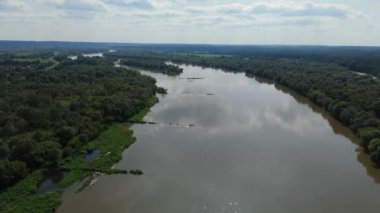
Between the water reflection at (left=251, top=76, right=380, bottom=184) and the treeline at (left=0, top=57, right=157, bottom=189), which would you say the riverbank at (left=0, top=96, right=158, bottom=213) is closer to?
the treeline at (left=0, top=57, right=157, bottom=189)

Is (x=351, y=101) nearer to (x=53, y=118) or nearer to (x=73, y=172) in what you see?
(x=73, y=172)

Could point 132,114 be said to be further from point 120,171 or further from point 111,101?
point 120,171

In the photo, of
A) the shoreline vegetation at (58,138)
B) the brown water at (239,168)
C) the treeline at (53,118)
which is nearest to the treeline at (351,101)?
the brown water at (239,168)

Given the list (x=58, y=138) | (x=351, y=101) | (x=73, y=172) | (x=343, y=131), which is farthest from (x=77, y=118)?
(x=351, y=101)

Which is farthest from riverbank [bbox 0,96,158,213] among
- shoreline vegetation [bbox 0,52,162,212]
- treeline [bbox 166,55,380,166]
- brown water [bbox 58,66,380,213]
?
treeline [bbox 166,55,380,166]

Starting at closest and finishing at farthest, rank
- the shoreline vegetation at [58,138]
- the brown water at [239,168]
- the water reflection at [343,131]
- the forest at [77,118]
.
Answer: the brown water at [239,168] < the shoreline vegetation at [58,138] < the forest at [77,118] < the water reflection at [343,131]

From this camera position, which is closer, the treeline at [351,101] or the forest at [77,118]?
the forest at [77,118]

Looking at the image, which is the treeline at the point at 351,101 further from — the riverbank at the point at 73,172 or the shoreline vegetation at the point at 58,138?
the riverbank at the point at 73,172
